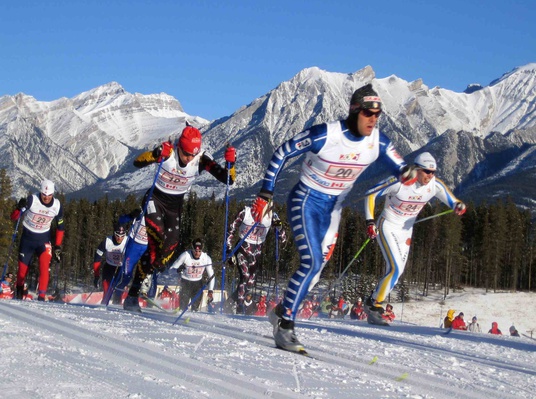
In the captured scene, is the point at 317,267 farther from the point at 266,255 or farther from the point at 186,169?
the point at 266,255

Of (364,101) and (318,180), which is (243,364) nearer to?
(318,180)

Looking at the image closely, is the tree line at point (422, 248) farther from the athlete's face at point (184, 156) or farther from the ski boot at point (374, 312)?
the athlete's face at point (184, 156)

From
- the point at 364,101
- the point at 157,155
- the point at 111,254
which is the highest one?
the point at 364,101

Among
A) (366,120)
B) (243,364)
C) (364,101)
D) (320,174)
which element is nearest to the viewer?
(243,364)

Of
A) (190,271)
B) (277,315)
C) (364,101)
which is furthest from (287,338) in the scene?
(190,271)

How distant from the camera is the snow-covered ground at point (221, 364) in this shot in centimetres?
396

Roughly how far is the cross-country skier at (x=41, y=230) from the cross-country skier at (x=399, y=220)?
627 cm

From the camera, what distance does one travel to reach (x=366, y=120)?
22.2 ft

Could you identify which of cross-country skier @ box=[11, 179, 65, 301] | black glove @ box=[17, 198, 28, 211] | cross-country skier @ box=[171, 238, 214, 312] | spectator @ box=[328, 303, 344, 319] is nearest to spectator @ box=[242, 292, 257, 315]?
cross-country skier @ box=[171, 238, 214, 312]

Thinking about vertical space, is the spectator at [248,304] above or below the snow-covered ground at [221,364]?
above

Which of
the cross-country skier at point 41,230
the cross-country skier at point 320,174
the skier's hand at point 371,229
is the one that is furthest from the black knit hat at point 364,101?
the cross-country skier at point 41,230

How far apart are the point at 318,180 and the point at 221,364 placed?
8.55 feet

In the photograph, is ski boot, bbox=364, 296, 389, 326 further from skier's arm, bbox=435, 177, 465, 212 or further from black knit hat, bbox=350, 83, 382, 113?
black knit hat, bbox=350, 83, 382, 113

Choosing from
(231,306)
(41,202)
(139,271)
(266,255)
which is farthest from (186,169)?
(266,255)
